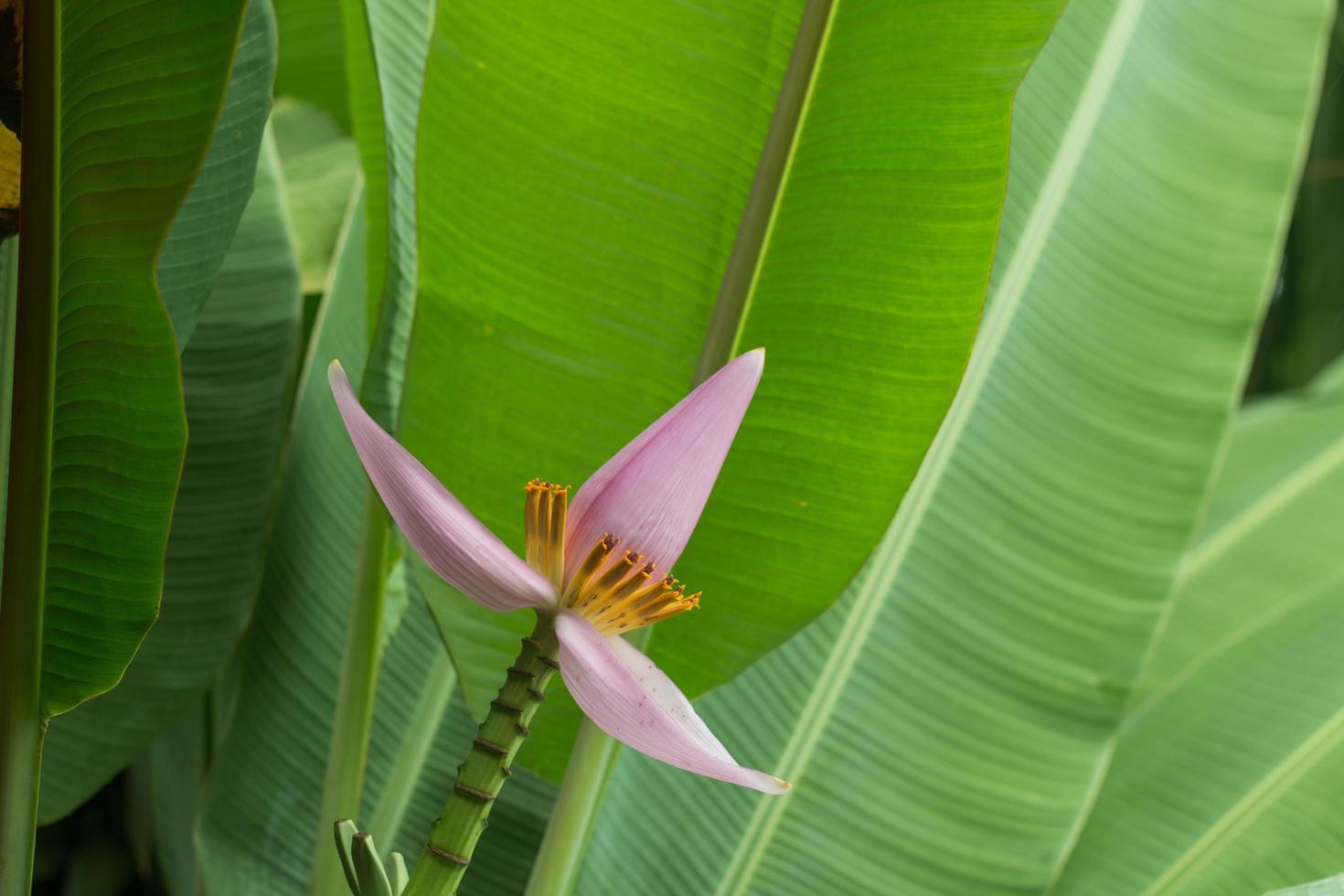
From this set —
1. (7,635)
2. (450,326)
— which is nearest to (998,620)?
(450,326)

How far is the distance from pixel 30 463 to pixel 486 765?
0.19 metres

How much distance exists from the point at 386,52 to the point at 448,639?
251 millimetres

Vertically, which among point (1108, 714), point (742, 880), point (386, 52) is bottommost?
point (742, 880)

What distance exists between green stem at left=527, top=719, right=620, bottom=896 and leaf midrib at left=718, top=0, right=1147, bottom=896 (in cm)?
12

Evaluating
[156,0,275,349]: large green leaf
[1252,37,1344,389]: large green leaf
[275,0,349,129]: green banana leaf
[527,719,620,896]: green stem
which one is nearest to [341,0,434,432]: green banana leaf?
[156,0,275,349]: large green leaf

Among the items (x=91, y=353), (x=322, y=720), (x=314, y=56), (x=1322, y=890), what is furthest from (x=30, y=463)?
(x=314, y=56)

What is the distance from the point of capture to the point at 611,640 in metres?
0.24

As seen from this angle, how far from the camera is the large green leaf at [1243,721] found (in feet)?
1.89

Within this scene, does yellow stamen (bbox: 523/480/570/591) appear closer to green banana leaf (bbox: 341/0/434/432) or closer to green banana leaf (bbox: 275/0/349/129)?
green banana leaf (bbox: 341/0/434/432)

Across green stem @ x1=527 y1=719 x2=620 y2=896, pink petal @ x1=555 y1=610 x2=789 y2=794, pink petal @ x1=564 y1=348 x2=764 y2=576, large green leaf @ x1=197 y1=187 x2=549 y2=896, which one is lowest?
large green leaf @ x1=197 y1=187 x2=549 y2=896

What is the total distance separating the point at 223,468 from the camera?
0.54m

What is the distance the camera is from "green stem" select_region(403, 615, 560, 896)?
22cm

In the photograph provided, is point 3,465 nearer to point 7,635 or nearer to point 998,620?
point 7,635

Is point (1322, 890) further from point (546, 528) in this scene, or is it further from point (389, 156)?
point (389, 156)
